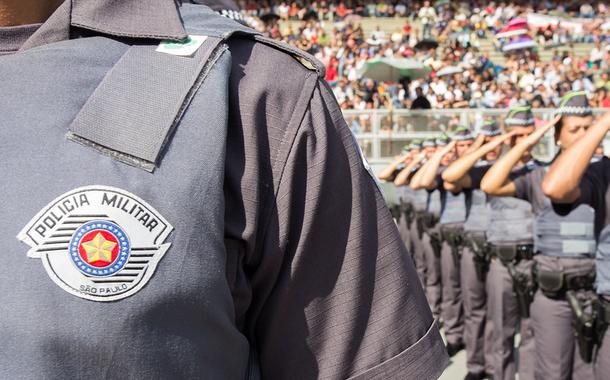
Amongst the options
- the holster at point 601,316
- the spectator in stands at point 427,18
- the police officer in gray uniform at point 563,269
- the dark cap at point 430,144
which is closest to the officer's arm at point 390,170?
the dark cap at point 430,144

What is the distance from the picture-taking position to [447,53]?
63.3 ft

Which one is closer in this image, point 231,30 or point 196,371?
point 196,371

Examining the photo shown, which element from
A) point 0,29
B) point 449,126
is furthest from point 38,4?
point 449,126

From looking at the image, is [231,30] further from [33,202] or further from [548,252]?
[548,252]

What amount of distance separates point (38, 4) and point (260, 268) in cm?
47

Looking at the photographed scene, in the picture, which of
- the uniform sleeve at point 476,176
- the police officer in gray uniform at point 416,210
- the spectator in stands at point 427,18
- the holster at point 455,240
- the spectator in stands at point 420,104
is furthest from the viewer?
the spectator in stands at point 427,18

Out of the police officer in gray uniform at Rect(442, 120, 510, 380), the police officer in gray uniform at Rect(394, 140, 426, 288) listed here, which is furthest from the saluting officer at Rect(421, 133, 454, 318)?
the police officer in gray uniform at Rect(442, 120, 510, 380)

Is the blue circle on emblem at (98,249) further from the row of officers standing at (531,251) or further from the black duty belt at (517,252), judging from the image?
the black duty belt at (517,252)

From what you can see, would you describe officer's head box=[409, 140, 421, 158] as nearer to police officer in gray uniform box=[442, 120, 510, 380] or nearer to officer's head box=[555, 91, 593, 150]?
police officer in gray uniform box=[442, 120, 510, 380]

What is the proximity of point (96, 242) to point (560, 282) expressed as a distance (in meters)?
4.10

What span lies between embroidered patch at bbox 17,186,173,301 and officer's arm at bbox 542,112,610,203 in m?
3.61

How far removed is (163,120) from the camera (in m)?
→ 0.80

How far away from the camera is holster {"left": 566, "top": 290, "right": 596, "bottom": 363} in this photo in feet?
13.3

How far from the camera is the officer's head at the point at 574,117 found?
173 inches
